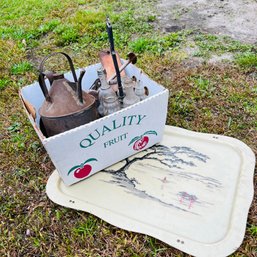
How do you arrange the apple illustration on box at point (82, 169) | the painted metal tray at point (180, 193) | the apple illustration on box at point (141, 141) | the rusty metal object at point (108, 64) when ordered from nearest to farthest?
the painted metal tray at point (180, 193) < the apple illustration on box at point (82, 169) < the apple illustration on box at point (141, 141) < the rusty metal object at point (108, 64)

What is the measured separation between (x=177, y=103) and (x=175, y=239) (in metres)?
0.98

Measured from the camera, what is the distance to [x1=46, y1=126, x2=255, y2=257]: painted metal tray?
128 centimetres

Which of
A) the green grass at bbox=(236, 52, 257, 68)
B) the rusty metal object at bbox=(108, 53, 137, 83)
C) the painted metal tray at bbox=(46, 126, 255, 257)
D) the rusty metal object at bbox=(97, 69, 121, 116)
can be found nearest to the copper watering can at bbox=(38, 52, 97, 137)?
the rusty metal object at bbox=(97, 69, 121, 116)

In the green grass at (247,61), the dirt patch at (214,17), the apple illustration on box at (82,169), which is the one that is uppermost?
the dirt patch at (214,17)

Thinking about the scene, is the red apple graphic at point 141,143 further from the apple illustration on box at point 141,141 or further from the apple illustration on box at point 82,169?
the apple illustration on box at point 82,169

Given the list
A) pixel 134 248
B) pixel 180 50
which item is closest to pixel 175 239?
pixel 134 248

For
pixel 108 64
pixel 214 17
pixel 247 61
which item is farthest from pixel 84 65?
pixel 214 17

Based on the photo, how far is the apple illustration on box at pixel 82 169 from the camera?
1.44 metres

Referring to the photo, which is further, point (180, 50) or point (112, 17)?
point (112, 17)

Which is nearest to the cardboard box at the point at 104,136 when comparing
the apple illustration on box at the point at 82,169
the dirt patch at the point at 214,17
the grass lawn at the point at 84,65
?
the apple illustration on box at the point at 82,169

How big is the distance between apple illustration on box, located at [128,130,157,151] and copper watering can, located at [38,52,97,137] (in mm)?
250

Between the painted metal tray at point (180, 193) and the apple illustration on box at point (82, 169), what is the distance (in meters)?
0.05

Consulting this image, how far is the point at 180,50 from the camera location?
255 centimetres

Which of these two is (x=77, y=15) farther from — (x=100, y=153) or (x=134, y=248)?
(x=134, y=248)
